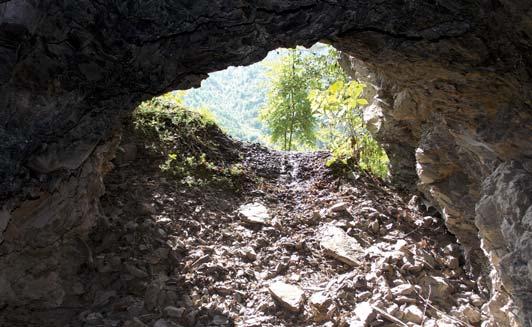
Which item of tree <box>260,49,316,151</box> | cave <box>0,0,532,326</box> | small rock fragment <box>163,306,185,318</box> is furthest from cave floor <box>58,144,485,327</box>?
tree <box>260,49,316,151</box>

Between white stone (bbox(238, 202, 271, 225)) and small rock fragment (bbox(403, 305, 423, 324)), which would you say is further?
white stone (bbox(238, 202, 271, 225))

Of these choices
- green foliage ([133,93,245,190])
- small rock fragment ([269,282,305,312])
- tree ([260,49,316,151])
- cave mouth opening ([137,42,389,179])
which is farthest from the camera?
tree ([260,49,316,151])

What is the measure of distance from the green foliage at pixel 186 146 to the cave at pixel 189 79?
7.22 feet

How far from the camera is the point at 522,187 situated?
377cm

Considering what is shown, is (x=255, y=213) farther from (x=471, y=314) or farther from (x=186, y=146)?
(x=471, y=314)

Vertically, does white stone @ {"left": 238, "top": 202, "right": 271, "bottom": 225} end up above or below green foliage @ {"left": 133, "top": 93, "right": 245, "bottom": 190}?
below

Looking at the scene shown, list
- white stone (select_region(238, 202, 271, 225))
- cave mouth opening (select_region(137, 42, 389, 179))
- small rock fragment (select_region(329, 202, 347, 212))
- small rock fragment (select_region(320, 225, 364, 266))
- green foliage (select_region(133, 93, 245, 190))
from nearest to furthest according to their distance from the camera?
small rock fragment (select_region(320, 225, 364, 266)), white stone (select_region(238, 202, 271, 225)), small rock fragment (select_region(329, 202, 347, 212)), cave mouth opening (select_region(137, 42, 389, 179)), green foliage (select_region(133, 93, 245, 190))

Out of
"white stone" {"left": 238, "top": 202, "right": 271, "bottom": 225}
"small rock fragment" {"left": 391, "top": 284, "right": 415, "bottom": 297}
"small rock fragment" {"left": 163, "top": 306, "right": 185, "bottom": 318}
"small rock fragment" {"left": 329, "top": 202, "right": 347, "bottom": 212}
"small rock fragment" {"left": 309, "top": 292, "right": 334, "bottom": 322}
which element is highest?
"small rock fragment" {"left": 329, "top": 202, "right": 347, "bottom": 212}

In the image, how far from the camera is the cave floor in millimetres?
4652

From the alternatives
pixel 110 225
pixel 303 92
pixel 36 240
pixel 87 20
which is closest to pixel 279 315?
pixel 110 225

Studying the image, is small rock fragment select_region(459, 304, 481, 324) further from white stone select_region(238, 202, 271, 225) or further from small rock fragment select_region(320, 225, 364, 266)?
white stone select_region(238, 202, 271, 225)

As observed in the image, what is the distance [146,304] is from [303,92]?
13229 millimetres

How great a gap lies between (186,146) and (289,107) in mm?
10118

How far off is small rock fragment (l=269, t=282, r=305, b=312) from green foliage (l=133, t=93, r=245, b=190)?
2423 millimetres
